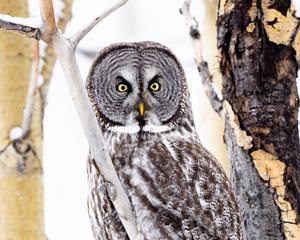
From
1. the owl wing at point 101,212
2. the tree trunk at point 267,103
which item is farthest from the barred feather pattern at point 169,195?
the tree trunk at point 267,103

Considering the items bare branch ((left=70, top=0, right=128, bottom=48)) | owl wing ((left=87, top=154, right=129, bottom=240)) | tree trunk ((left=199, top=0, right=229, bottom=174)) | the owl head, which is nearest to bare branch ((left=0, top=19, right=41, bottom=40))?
bare branch ((left=70, top=0, right=128, bottom=48))

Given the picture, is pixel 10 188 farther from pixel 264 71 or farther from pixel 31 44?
pixel 264 71

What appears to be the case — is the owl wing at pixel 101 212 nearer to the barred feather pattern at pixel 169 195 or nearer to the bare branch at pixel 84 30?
the barred feather pattern at pixel 169 195

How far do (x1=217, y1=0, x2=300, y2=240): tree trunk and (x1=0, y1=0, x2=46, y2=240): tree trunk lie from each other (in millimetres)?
798

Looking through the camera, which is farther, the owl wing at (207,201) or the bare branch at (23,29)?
the owl wing at (207,201)

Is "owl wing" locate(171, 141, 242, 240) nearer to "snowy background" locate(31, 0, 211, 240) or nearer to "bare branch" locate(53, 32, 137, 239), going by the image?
→ "bare branch" locate(53, 32, 137, 239)

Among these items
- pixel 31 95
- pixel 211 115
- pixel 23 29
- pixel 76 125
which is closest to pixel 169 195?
pixel 31 95

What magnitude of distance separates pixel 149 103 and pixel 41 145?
18.1 inches

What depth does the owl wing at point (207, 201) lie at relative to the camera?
3.11 m

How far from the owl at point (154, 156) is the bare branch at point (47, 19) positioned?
775mm

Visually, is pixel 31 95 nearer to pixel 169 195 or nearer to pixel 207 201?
pixel 169 195

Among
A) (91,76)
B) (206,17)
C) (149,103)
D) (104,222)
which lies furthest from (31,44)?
(206,17)

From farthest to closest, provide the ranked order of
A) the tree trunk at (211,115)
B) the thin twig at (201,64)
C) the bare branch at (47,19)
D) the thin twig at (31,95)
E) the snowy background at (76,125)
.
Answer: the snowy background at (76,125)
the tree trunk at (211,115)
the thin twig at (201,64)
the thin twig at (31,95)
the bare branch at (47,19)

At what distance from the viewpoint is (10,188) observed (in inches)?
130
